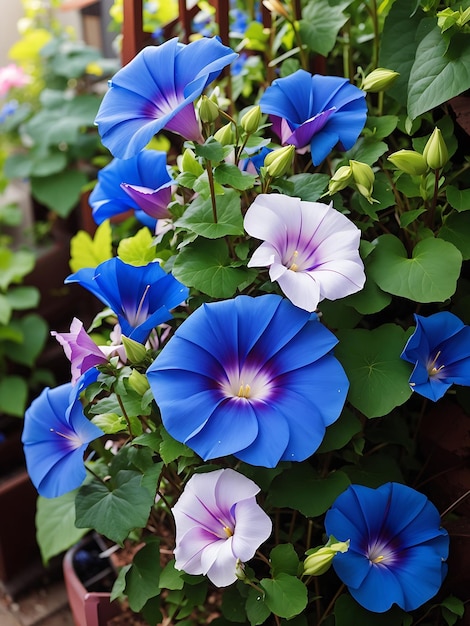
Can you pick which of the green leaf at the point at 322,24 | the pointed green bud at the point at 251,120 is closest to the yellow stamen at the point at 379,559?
the pointed green bud at the point at 251,120

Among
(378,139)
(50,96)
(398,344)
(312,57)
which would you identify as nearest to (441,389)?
(398,344)

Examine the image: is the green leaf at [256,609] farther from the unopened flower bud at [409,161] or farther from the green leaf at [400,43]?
the green leaf at [400,43]

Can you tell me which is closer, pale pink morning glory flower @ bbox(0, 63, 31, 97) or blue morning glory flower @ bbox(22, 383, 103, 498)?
blue morning glory flower @ bbox(22, 383, 103, 498)

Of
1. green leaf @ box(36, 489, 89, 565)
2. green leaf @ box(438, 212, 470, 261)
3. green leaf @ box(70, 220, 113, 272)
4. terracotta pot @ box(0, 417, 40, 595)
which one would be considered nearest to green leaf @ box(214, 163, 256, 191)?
green leaf @ box(438, 212, 470, 261)

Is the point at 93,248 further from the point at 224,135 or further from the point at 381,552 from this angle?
the point at 381,552

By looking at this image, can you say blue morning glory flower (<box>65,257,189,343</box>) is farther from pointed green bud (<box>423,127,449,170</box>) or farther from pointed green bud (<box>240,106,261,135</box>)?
pointed green bud (<box>423,127,449,170</box>)

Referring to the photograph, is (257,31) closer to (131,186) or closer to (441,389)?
(131,186)

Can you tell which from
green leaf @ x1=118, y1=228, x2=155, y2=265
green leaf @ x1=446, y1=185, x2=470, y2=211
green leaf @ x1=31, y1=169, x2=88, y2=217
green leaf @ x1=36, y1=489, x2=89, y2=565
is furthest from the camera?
green leaf @ x1=31, y1=169, x2=88, y2=217
